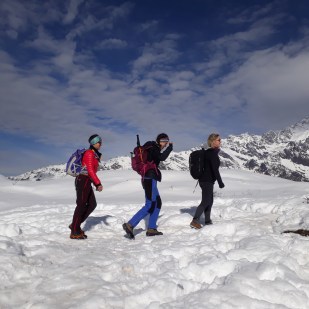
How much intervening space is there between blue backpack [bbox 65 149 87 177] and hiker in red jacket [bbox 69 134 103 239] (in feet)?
0.27

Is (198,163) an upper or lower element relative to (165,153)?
lower

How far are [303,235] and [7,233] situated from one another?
6541 millimetres

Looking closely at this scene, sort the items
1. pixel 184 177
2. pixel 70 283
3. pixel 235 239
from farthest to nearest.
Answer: pixel 184 177
pixel 235 239
pixel 70 283

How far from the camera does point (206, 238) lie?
279 inches

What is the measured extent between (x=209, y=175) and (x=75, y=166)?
348cm

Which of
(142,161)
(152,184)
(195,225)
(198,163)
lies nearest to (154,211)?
(152,184)

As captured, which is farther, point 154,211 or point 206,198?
point 206,198

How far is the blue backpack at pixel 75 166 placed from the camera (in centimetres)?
811

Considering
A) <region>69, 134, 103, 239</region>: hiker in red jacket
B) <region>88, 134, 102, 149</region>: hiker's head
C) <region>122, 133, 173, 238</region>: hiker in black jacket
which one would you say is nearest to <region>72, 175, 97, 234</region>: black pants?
<region>69, 134, 103, 239</region>: hiker in red jacket

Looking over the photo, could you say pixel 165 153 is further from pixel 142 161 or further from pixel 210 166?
pixel 210 166

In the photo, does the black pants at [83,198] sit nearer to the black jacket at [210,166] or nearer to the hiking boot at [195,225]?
the hiking boot at [195,225]

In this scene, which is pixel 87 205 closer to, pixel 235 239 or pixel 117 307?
pixel 235 239

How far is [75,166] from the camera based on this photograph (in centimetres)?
814

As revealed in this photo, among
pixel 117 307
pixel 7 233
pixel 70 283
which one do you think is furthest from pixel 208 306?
pixel 7 233
